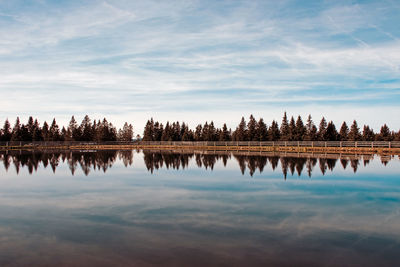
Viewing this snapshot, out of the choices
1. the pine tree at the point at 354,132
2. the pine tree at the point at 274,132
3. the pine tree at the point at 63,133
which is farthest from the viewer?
the pine tree at the point at 63,133

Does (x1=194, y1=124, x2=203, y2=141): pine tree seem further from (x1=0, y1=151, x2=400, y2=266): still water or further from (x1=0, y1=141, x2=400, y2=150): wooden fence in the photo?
(x1=0, y1=151, x2=400, y2=266): still water

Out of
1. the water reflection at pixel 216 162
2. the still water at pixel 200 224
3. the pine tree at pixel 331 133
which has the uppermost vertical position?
the pine tree at pixel 331 133

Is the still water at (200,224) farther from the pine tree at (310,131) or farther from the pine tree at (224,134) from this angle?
the pine tree at (224,134)

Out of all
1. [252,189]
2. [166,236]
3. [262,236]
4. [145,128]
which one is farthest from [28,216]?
[145,128]

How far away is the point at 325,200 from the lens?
1576cm

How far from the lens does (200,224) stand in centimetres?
1162

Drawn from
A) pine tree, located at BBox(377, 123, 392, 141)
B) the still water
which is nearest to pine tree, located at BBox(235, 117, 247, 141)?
pine tree, located at BBox(377, 123, 392, 141)

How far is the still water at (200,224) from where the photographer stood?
8641mm

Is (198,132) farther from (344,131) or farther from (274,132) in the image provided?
(344,131)

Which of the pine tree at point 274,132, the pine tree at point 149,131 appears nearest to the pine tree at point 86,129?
the pine tree at point 149,131

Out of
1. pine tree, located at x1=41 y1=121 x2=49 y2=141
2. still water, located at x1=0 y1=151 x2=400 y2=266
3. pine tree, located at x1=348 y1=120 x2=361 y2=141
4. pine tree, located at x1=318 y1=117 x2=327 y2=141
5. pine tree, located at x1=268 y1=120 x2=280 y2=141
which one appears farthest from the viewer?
pine tree, located at x1=41 y1=121 x2=49 y2=141

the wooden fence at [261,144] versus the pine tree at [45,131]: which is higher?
the pine tree at [45,131]

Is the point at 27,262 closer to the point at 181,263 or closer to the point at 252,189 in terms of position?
→ the point at 181,263

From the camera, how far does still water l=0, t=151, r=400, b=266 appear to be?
8641mm
